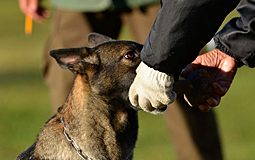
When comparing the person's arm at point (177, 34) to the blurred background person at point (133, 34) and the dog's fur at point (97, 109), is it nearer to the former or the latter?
the dog's fur at point (97, 109)

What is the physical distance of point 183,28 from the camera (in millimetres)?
2566

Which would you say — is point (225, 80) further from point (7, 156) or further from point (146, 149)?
point (7, 156)

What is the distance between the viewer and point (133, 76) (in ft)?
10.7

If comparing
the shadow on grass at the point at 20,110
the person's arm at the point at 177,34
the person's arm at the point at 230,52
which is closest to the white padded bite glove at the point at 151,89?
the person's arm at the point at 177,34

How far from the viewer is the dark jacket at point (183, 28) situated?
2.53 metres

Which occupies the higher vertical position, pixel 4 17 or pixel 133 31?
pixel 133 31

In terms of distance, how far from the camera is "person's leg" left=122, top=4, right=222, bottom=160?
15.2 feet

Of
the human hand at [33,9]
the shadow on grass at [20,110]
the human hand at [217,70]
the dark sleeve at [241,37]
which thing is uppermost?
the dark sleeve at [241,37]

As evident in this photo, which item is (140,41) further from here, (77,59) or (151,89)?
(151,89)

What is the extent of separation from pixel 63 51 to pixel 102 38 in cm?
74

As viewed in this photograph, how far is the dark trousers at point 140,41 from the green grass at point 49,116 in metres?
0.44

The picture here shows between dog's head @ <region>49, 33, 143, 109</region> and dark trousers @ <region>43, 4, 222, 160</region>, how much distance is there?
128 centimetres

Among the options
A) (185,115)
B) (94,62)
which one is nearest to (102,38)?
(94,62)

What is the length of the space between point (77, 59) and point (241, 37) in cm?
124
